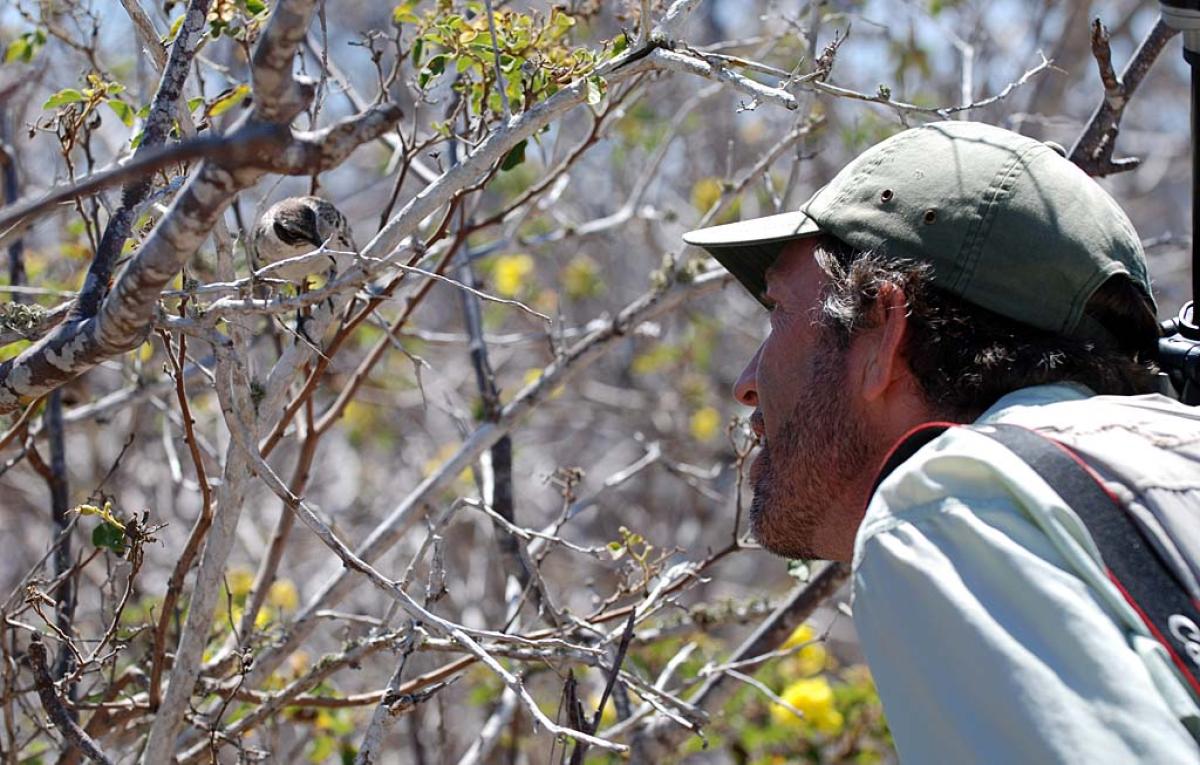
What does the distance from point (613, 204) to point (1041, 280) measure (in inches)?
157

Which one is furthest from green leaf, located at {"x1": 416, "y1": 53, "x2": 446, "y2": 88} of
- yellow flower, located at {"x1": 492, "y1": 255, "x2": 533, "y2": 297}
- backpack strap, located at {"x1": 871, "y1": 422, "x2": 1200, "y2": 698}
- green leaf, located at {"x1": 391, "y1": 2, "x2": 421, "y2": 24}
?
yellow flower, located at {"x1": 492, "y1": 255, "x2": 533, "y2": 297}

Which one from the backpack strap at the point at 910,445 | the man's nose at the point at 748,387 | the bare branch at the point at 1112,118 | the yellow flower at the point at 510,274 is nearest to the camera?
the backpack strap at the point at 910,445

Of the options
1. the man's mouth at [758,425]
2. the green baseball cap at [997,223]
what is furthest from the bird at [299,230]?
the green baseball cap at [997,223]

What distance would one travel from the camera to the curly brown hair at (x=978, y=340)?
1645mm

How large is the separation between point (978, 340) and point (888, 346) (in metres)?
0.11

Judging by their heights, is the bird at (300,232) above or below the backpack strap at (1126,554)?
above

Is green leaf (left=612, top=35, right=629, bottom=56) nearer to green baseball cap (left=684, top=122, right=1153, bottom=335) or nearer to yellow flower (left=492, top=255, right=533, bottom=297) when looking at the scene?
green baseball cap (left=684, top=122, right=1153, bottom=335)

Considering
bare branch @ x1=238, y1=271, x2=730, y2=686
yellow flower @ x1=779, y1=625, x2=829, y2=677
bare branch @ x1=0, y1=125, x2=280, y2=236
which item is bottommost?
yellow flower @ x1=779, y1=625, x2=829, y2=677

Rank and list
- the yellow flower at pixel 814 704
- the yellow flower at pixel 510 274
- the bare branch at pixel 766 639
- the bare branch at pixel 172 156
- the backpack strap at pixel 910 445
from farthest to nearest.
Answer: the yellow flower at pixel 510 274 → the yellow flower at pixel 814 704 → the bare branch at pixel 766 639 → the backpack strap at pixel 910 445 → the bare branch at pixel 172 156

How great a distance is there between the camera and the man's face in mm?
1708

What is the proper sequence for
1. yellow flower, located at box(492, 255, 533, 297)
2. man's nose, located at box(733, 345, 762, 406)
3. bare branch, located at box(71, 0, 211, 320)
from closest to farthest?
bare branch, located at box(71, 0, 211, 320), man's nose, located at box(733, 345, 762, 406), yellow flower, located at box(492, 255, 533, 297)

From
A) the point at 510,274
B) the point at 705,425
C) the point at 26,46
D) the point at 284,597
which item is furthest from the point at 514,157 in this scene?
the point at 705,425

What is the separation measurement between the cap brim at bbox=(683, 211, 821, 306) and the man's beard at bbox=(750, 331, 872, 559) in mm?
191

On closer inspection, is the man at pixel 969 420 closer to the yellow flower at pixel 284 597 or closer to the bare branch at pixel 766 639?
the bare branch at pixel 766 639
